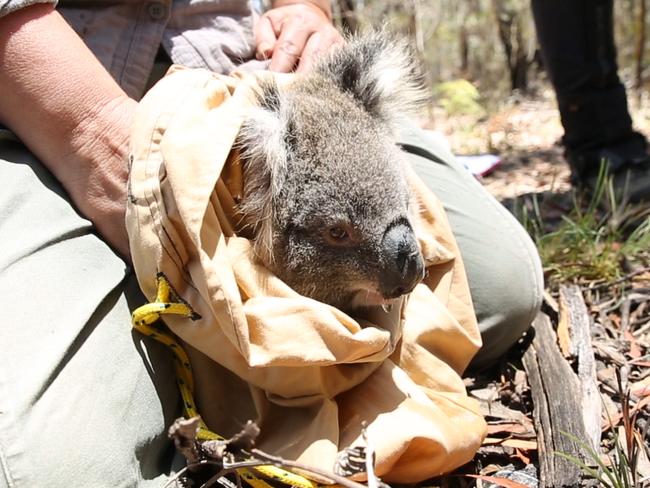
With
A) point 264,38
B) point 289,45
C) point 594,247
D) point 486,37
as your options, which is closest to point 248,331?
point 289,45

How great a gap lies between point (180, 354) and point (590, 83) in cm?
289

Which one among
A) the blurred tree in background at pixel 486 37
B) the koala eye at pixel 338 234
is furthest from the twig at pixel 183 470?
the blurred tree in background at pixel 486 37

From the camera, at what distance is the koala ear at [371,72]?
6.17ft

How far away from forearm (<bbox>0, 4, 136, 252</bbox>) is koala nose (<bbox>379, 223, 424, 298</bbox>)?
67 centimetres

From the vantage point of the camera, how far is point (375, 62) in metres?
1.91

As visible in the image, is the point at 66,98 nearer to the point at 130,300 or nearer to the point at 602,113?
the point at 130,300

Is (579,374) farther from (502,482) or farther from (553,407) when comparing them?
(502,482)

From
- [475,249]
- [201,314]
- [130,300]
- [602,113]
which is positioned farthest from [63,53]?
[602,113]

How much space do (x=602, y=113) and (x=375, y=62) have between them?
7.42 ft

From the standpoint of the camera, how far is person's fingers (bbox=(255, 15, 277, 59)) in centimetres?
233

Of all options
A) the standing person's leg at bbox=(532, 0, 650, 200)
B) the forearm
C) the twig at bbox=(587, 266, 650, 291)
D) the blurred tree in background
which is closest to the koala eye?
the forearm

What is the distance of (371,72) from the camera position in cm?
188

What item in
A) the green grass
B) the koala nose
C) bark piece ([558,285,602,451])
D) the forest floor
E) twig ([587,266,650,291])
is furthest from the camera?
the green grass

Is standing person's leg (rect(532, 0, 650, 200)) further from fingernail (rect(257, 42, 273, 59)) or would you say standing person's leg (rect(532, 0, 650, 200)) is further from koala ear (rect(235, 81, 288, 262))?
koala ear (rect(235, 81, 288, 262))
